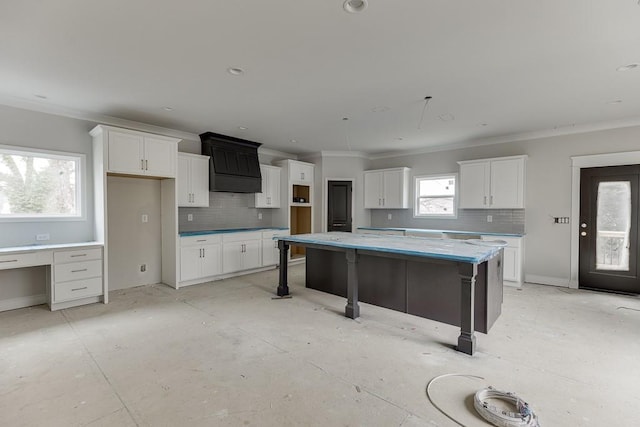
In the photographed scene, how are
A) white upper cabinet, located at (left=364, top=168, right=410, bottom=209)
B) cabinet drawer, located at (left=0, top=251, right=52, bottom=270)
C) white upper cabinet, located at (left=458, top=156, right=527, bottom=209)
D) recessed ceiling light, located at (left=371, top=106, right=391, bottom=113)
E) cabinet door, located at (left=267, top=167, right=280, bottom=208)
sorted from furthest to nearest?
white upper cabinet, located at (left=364, top=168, right=410, bottom=209) → cabinet door, located at (left=267, top=167, right=280, bottom=208) → white upper cabinet, located at (left=458, top=156, right=527, bottom=209) → recessed ceiling light, located at (left=371, top=106, right=391, bottom=113) → cabinet drawer, located at (left=0, top=251, right=52, bottom=270)

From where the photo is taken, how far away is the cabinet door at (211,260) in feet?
16.8

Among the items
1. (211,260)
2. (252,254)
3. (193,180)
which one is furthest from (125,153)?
(252,254)

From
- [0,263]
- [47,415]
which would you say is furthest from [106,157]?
[47,415]

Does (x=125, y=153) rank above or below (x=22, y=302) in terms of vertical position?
above

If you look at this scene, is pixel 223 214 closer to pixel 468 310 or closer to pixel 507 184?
pixel 468 310

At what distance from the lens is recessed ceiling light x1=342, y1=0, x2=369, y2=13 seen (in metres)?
1.97

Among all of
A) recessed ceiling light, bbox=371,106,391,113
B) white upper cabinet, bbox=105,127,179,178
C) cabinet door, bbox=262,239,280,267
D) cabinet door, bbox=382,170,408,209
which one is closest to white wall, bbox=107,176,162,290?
white upper cabinet, bbox=105,127,179,178

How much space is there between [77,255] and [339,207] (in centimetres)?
488

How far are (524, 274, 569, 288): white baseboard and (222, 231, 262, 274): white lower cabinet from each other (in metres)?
4.95

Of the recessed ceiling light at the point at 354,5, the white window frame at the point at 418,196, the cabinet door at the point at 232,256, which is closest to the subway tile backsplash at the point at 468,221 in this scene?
the white window frame at the point at 418,196

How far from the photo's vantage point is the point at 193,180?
17.3 ft

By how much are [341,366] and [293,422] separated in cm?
73

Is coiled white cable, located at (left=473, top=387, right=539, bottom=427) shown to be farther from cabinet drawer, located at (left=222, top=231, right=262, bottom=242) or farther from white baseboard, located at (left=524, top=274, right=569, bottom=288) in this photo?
cabinet drawer, located at (left=222, top=231, right=262, bottom=242)

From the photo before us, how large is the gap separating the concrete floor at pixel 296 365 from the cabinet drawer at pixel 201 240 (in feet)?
3.95
